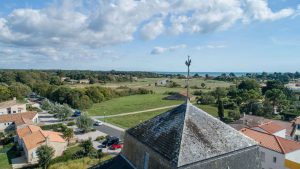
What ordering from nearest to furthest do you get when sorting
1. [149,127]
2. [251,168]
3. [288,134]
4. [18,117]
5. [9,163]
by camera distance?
[251,168] → [149,127] → [9,163] → [288,134] → [18,117]

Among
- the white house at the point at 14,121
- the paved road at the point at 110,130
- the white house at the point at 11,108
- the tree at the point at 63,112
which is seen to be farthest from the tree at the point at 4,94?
the paved road at the point at 110,130

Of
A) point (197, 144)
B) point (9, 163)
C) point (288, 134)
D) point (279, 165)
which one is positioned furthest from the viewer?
point (288, 134)

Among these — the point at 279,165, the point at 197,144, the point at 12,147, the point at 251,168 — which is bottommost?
the point at 12,147

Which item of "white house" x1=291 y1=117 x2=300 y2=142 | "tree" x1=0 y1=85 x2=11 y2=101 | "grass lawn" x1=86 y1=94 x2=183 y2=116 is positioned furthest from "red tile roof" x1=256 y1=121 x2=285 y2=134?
"tree" x1=0 y1=85 x2=11 y2=101

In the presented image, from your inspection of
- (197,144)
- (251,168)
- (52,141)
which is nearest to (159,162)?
(197,144)

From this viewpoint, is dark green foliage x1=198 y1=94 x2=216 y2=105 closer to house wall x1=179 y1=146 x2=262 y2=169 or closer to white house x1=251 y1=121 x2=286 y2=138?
white house x1=251 y1=121 x2=286 y2=138

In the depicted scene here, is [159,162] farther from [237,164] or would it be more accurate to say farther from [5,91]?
[5,91]

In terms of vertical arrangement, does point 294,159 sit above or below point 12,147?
above

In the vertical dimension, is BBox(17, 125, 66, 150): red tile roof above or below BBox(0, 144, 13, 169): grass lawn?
above
